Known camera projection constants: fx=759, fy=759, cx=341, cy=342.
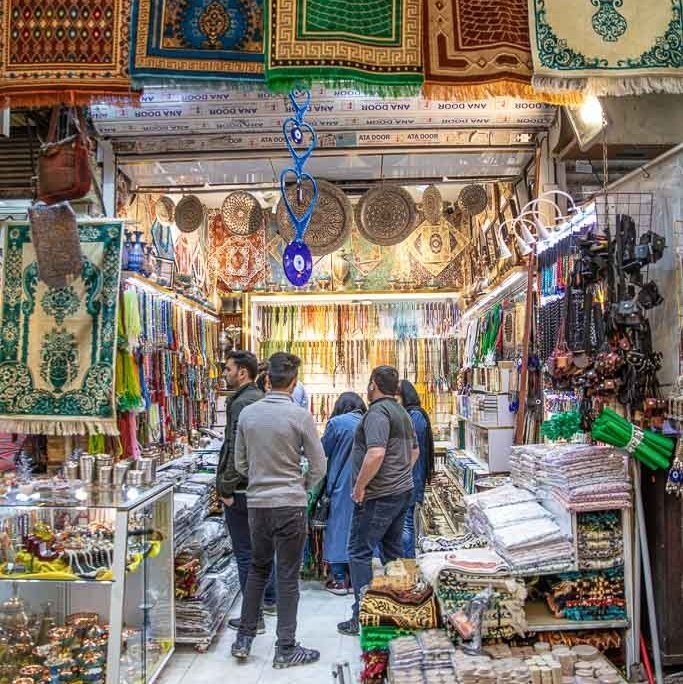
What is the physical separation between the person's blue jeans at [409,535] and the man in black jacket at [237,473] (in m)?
1.44

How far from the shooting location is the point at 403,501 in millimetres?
4617

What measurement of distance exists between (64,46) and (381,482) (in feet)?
9.42

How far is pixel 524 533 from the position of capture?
373 centimetres

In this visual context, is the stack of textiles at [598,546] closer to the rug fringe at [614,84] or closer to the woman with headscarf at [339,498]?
the rug fringe at [614,84]

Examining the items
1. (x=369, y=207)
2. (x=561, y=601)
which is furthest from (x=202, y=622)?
(x=369, y=207)

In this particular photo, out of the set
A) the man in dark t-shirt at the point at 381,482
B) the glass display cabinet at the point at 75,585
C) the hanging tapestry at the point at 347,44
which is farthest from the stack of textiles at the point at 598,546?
the hanging tapestry at the point at 347,44

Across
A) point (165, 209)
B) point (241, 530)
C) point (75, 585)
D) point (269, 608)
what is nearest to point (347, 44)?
point (75, 585)

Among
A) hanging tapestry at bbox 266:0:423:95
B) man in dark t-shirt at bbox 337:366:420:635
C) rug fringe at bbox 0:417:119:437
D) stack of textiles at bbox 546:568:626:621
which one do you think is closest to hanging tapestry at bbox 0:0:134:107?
hanging tapestry at bbox 266:0:423:95

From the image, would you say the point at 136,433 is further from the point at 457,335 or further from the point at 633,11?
the point at 457,335

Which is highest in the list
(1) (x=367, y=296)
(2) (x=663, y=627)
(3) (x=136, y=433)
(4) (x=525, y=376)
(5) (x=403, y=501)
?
(1) (x=367, y=296)

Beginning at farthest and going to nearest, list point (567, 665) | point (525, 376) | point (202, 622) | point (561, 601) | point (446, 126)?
point (525, 376), point (446, 126), point (202, 622), point (561, 601), point (567, 665)

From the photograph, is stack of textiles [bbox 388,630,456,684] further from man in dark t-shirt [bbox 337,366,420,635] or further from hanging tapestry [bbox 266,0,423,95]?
hanging tapestry [bbox 266,0,423,95]

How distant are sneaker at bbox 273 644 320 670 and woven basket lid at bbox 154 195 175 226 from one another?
3494mm

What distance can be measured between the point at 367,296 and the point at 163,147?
162 inches
